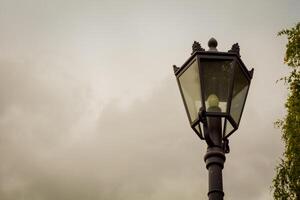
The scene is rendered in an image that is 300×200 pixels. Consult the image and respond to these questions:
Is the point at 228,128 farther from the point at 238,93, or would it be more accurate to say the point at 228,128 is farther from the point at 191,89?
the point at 191,89

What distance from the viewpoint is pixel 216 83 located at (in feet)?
20.1

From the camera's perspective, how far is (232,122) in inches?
243

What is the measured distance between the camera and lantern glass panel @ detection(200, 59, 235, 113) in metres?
6.06

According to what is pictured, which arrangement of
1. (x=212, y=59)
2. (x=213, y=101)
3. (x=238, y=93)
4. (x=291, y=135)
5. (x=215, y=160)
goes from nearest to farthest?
1. (x=215, y=160)
2. (x=213, y=101)
3. (x=212, y=59)
4. (x=238, y=93)
5. (x=291, y=135)

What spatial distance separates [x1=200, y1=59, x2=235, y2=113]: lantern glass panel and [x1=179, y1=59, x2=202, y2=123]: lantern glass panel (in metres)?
0.09

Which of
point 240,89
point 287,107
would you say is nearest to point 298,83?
point 287,107

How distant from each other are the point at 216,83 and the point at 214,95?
0.14 m

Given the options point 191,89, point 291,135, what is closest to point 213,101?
point 191,89

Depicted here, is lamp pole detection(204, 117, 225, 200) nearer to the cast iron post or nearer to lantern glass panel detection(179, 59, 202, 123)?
the cast iron post

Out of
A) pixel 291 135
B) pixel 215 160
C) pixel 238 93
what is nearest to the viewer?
pixel 215 160

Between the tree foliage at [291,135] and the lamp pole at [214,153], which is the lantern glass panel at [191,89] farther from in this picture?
the tree foliage at [291,135]

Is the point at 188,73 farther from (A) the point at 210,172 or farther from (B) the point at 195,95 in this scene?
(A) the point at 210,172

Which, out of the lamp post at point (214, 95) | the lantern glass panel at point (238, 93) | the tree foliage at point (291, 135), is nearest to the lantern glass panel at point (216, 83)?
the lamp post at point (214, 95)

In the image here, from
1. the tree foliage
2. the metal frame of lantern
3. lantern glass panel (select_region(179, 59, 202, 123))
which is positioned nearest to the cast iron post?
the metal frame of lantern
